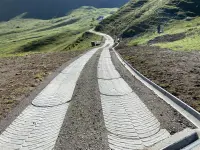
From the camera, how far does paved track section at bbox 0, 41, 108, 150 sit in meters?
17.4

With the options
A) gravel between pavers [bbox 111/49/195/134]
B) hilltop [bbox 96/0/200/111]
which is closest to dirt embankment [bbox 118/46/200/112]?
hilltop [bbox 96/0/200/111]

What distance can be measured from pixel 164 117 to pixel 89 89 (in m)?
10.6

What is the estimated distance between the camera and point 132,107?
78.4 feet

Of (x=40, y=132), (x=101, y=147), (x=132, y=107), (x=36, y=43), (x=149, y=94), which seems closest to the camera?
(x=101, y=147)

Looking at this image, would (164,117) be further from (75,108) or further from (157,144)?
(75,108)

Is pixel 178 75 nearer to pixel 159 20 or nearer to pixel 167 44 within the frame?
pixel 167 44

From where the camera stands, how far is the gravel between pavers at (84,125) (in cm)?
1666

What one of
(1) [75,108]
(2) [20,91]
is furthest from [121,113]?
(2) [20,91]

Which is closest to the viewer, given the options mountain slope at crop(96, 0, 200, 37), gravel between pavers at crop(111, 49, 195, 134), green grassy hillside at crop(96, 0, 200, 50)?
gravel between pavers at crop(111, 49, 195, 134)

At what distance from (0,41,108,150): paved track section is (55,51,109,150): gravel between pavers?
542 millimetres

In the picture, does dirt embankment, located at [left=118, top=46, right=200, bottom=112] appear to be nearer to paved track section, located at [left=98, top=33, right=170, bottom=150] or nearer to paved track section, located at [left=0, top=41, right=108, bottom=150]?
paved track section, located at [left=98, top=33, right=170, bottom=150]

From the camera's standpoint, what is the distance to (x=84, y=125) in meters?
19.5

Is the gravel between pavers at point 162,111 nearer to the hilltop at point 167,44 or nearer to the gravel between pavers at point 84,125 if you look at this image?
the hilltop at point 167,44

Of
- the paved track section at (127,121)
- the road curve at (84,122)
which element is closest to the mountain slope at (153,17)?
the paved track section at (127,121)
